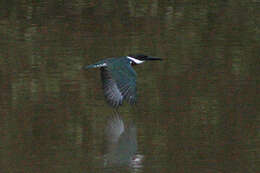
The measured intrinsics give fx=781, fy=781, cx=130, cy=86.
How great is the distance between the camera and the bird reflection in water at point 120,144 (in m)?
7.05

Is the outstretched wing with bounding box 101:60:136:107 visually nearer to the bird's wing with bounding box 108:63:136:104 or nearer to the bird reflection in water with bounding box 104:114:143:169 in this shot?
the bird's wing with bounding box 108:63:136:104

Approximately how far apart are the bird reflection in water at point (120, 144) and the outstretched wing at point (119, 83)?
0.81 ft

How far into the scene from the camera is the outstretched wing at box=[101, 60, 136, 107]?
7.69 m

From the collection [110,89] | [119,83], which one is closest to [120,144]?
[119,83]

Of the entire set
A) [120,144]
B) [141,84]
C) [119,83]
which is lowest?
[120,144]

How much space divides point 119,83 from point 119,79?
0.09 m

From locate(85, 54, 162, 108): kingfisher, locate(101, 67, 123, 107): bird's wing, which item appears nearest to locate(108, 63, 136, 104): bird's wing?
locate(85, 54, 162, 108): kingfisher

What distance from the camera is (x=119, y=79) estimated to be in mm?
7879

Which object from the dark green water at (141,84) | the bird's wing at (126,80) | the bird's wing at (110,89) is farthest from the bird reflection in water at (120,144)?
the bird's wing at (126,80)

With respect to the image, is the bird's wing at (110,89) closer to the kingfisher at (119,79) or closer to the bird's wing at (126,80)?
the kingfisher at (119,79)

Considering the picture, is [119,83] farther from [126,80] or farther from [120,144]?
[120,144]

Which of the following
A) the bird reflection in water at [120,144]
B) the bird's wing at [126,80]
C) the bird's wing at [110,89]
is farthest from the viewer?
the bird's wing at [110,89]

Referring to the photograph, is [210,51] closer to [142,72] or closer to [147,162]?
[142,72]

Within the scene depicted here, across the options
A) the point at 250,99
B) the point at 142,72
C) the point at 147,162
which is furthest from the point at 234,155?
the point at 142,72
